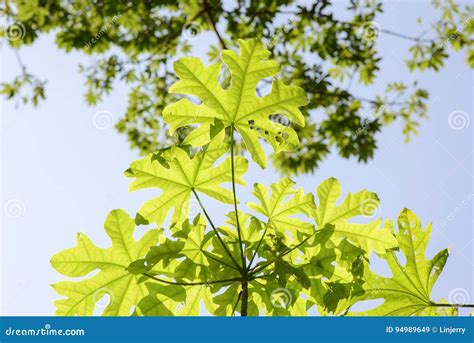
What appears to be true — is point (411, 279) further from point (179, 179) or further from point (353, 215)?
point (179, 179)

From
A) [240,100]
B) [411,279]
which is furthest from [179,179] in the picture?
[411,279]

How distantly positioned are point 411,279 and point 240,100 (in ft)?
2.52

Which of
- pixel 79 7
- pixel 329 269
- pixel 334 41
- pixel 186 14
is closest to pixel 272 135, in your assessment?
pixel 329 269

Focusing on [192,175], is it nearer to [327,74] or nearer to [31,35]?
[327,74]

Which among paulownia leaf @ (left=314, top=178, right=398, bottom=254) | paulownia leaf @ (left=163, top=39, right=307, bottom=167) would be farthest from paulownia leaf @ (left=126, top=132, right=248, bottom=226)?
paulownia leaf @ (left=314, top=178, right=398, bottom=254)

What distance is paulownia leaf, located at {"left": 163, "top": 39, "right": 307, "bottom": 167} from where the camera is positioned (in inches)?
61.6

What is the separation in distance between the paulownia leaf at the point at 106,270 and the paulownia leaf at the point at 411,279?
0.71 m

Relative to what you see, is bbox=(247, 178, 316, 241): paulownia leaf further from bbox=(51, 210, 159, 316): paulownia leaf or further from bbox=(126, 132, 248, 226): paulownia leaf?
bbox=(51, 210, 159, 316): paulownia leaf

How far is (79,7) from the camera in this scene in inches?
297

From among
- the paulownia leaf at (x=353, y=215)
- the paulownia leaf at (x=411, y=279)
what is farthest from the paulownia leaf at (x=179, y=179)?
the paulownia leaf at (x=411, y=279)

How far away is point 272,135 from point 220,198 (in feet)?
0.90

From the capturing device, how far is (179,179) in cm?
157

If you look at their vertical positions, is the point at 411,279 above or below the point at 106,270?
below

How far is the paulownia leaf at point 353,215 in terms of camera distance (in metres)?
1.46
